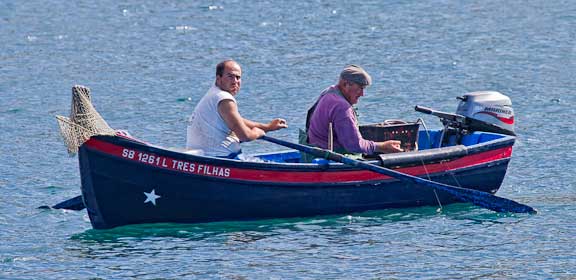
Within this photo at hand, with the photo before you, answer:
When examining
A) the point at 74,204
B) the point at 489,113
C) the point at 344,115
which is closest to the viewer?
the point at 344,115

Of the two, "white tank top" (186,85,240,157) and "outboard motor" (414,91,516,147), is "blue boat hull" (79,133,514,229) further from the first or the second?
"outboard motor" (414,91,516,147)

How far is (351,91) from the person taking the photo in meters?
14.5

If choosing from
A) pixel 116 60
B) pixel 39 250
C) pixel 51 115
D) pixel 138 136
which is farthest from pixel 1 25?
pixel 39 250

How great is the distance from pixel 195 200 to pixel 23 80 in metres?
11.9

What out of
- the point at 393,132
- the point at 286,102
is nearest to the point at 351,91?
the point at 393,132

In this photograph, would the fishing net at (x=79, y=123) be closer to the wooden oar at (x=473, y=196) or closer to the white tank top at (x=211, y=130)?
the white tank top at (x=211, y=130)

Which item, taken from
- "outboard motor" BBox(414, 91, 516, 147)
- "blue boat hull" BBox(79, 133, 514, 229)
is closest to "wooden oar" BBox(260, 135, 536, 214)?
"blue boat hull" BBox(79, 133, 514, 229)

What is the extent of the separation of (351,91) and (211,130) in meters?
1.59

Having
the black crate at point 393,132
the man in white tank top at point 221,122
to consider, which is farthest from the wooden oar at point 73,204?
the black crate at point 393,132

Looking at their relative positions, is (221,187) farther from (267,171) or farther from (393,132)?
(393,132)

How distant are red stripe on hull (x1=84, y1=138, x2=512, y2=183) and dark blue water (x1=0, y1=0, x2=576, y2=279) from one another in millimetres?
509

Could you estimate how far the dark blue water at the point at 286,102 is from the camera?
13.2 m

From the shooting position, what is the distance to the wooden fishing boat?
13617 mm

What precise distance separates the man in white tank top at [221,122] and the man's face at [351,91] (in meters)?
1.04
